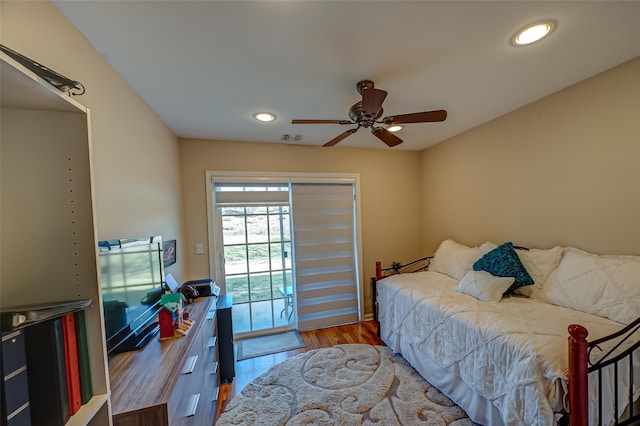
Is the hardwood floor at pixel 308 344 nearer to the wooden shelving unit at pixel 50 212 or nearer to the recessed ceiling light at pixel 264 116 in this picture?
the wooden shelving unit at pixel 50 212

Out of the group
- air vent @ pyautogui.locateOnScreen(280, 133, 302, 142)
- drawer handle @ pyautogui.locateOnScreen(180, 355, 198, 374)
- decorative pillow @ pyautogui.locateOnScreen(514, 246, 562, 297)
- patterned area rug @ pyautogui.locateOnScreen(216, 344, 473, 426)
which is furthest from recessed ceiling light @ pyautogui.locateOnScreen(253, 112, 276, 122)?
decorative pillow @ pyautogui.locateOnScreen(514, 246, 562, 297)

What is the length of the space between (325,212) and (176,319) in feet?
7.32

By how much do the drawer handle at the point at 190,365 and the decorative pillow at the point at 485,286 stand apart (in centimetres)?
219

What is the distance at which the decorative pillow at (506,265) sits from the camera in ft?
7.09

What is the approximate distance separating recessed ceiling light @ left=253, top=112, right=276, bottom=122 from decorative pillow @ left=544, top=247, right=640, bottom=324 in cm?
279

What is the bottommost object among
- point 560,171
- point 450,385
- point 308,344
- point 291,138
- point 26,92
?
point 308,344

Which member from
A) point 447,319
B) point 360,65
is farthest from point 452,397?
point 360,65

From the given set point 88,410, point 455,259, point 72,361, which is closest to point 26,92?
point 72,361

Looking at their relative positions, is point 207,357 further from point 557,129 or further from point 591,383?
point 557,129

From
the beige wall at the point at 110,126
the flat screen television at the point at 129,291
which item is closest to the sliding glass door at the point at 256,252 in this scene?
the beige wall at the point at 110,126

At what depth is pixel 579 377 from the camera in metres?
1.16

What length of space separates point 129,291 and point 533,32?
2.66 meters

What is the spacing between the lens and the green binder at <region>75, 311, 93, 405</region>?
0.71m

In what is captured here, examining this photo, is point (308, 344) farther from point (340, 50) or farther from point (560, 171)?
point (560, 171)
